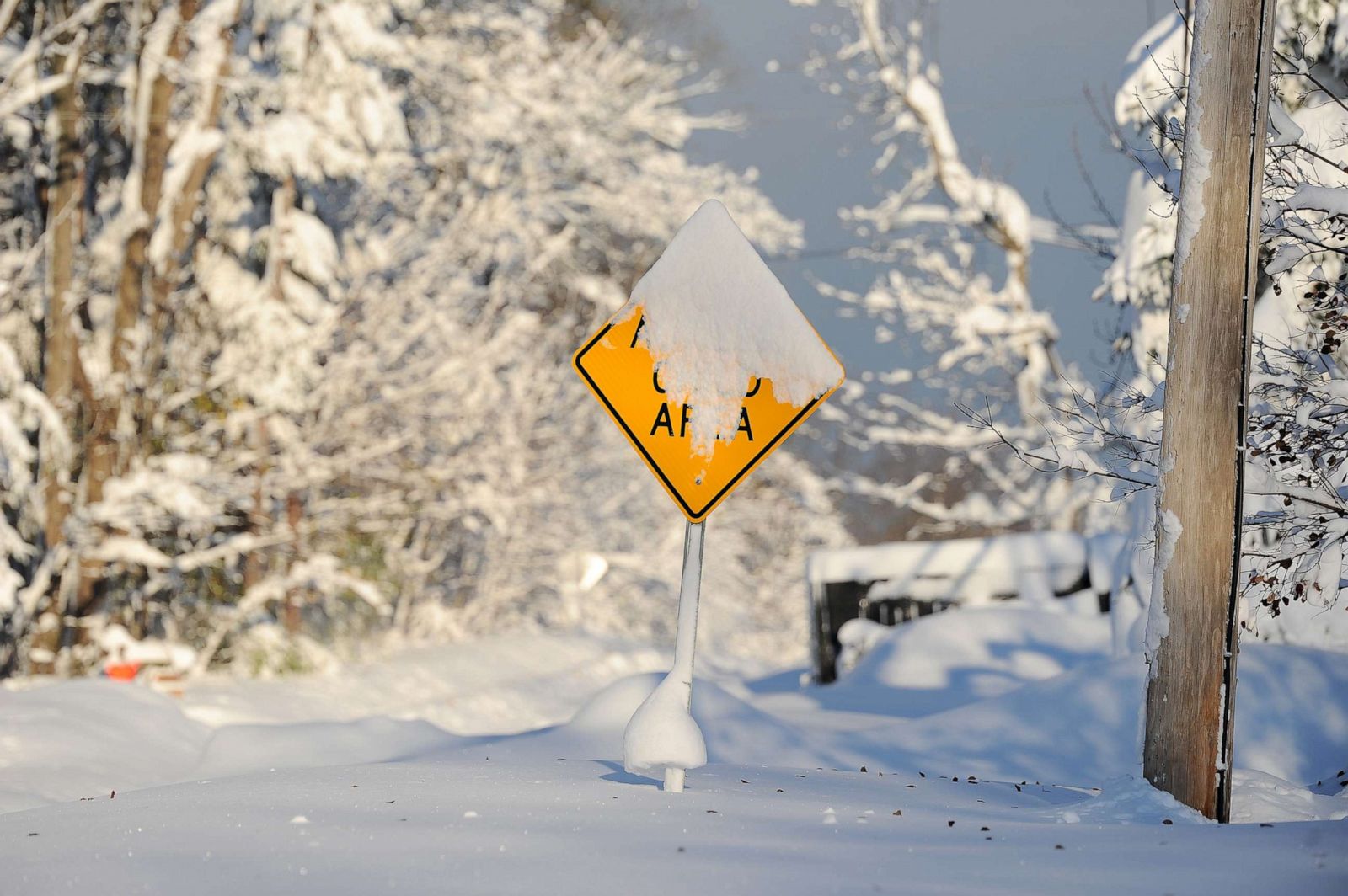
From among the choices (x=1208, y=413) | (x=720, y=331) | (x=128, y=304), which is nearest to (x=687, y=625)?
(x=720, y=331)

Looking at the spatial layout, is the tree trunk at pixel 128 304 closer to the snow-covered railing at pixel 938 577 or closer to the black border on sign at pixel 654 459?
the snow-covered railing at pixel 938 577

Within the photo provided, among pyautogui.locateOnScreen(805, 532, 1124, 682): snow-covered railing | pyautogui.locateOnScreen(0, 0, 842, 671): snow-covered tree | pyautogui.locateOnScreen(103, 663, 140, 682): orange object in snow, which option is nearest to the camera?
pyautogui.locateOnScreen(103, 663, 140, 682): orange object in snow

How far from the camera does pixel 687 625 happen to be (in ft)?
16.2

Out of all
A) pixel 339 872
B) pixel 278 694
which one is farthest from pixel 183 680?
pixel 339 872

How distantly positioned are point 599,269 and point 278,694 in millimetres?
11492

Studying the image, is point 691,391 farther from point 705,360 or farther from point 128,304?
point 128,304

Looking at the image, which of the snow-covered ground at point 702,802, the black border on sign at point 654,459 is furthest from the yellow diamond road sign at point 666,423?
the snow-covered ground at point 702,802

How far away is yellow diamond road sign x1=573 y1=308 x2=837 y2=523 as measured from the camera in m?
4.88

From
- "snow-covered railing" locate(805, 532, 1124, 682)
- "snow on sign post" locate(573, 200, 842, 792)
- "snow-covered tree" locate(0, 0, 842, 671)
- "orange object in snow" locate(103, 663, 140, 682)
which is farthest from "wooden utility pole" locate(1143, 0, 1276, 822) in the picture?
"snow-covered railing" locate(805, 532, 1124, 682)

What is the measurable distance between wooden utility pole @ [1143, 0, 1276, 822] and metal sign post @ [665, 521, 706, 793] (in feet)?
5.83

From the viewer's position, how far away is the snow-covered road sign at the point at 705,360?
4895 mm

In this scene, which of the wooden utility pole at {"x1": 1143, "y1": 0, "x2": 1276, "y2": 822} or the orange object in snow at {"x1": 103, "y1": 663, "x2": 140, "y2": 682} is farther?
the orange object in snow at {"x1": 103, "y1": 663, "x2": 140, "y2": 682}

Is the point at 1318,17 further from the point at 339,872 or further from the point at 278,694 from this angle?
the point at 278,694

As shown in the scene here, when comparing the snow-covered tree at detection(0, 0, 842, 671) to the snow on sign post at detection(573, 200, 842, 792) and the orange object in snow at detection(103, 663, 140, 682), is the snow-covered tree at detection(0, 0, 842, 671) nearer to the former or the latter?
the orange object in snow at detection(103, 663, 140, 682)
